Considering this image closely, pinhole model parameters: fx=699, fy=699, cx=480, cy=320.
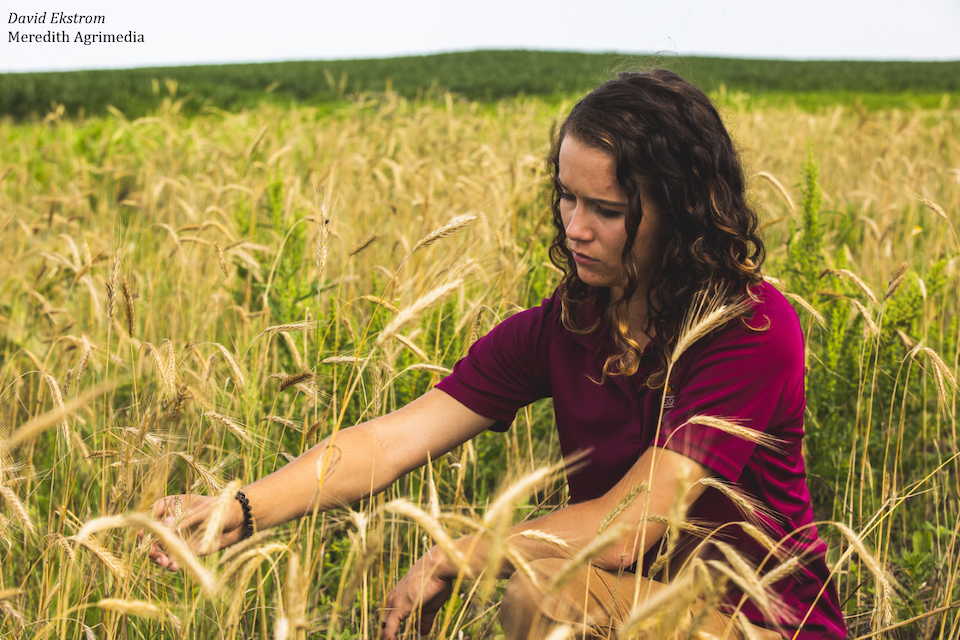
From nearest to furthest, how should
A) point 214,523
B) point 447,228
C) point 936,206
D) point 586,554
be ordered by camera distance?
point 586,554 → point 214,523 → point 447,228 → point 936,206

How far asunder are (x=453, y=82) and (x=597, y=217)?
1362 inches

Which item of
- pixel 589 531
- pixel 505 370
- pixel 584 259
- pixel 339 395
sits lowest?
A: pixel 339 395

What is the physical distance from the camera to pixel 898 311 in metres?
2.34

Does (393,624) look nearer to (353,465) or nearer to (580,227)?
(353,465)

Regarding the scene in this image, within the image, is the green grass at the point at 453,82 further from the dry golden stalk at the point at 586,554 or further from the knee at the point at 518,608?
the dry golden stalk at the point at 586,554

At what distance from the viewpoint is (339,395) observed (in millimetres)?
2314

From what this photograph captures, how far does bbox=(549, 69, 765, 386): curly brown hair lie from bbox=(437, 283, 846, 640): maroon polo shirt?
0.07 m

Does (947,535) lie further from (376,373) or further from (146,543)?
(146,543)

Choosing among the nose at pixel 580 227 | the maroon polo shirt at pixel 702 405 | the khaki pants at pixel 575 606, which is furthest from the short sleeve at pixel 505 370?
the khaki pants at pixel 575 606

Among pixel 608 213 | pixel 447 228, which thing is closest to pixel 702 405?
pixel 608 213

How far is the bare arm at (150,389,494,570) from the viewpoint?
134cm

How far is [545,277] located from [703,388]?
157 centimetres

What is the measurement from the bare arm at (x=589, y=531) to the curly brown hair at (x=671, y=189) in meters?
0.24

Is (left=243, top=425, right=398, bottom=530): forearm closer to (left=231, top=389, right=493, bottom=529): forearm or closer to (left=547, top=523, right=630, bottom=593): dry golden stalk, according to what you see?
(left=231, top=389, right=493, bottom=529): forearm
